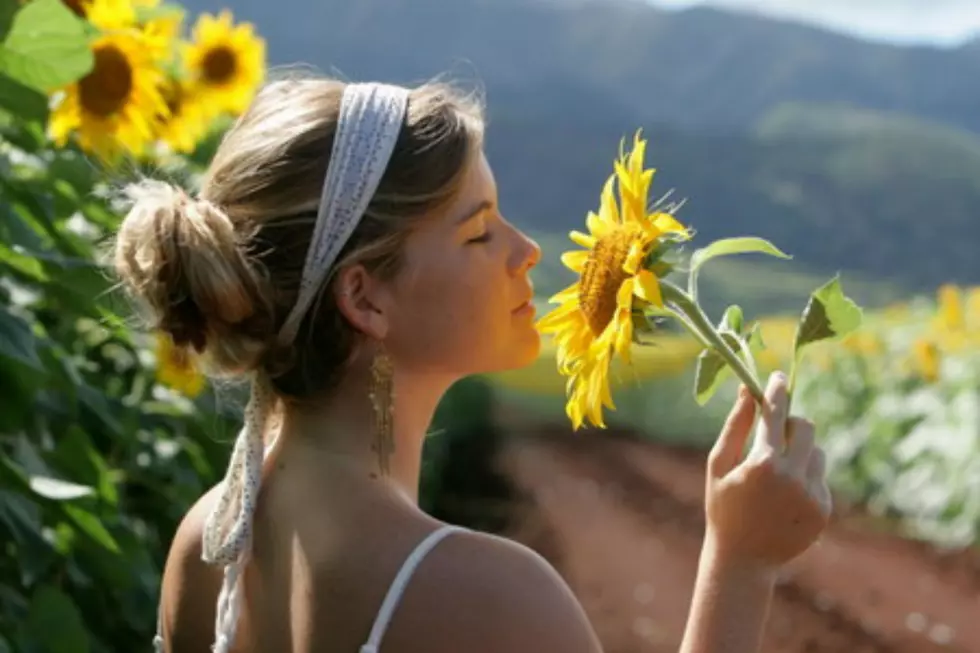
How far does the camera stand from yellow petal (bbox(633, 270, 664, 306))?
1.32 metres

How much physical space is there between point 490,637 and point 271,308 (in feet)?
1.14

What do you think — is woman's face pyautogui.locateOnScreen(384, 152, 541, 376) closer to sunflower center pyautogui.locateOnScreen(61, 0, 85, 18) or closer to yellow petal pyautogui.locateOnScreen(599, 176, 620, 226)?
yellow petal pyautogui.locateOnScreen(599, 176, 620, 226)

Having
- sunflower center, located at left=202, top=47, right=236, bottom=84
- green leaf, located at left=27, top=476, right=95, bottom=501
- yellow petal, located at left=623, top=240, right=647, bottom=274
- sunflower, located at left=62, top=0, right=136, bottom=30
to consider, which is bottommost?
green leaf, located at left=27, top=476, right=95, bottom=501

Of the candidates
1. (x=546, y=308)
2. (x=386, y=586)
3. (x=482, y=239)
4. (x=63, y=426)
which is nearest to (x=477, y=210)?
(x=482, y=239)

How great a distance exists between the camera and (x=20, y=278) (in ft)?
8.42

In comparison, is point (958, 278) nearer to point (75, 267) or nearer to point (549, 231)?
point (549, 231)

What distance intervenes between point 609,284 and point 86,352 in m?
2.08

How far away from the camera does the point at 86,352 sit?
129 inches

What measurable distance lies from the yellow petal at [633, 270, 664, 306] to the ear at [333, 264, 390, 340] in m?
0.23

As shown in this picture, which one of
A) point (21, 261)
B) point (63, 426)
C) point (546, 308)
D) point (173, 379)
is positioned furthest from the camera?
point (546, 308)

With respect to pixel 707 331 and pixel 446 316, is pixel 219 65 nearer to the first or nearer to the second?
pixel 446 316

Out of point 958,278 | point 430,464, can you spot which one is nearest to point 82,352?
point 430,464

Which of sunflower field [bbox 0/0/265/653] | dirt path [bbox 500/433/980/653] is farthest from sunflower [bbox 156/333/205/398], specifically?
dirt path [bbox 500/433/980/653]

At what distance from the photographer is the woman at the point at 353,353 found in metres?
1.34
